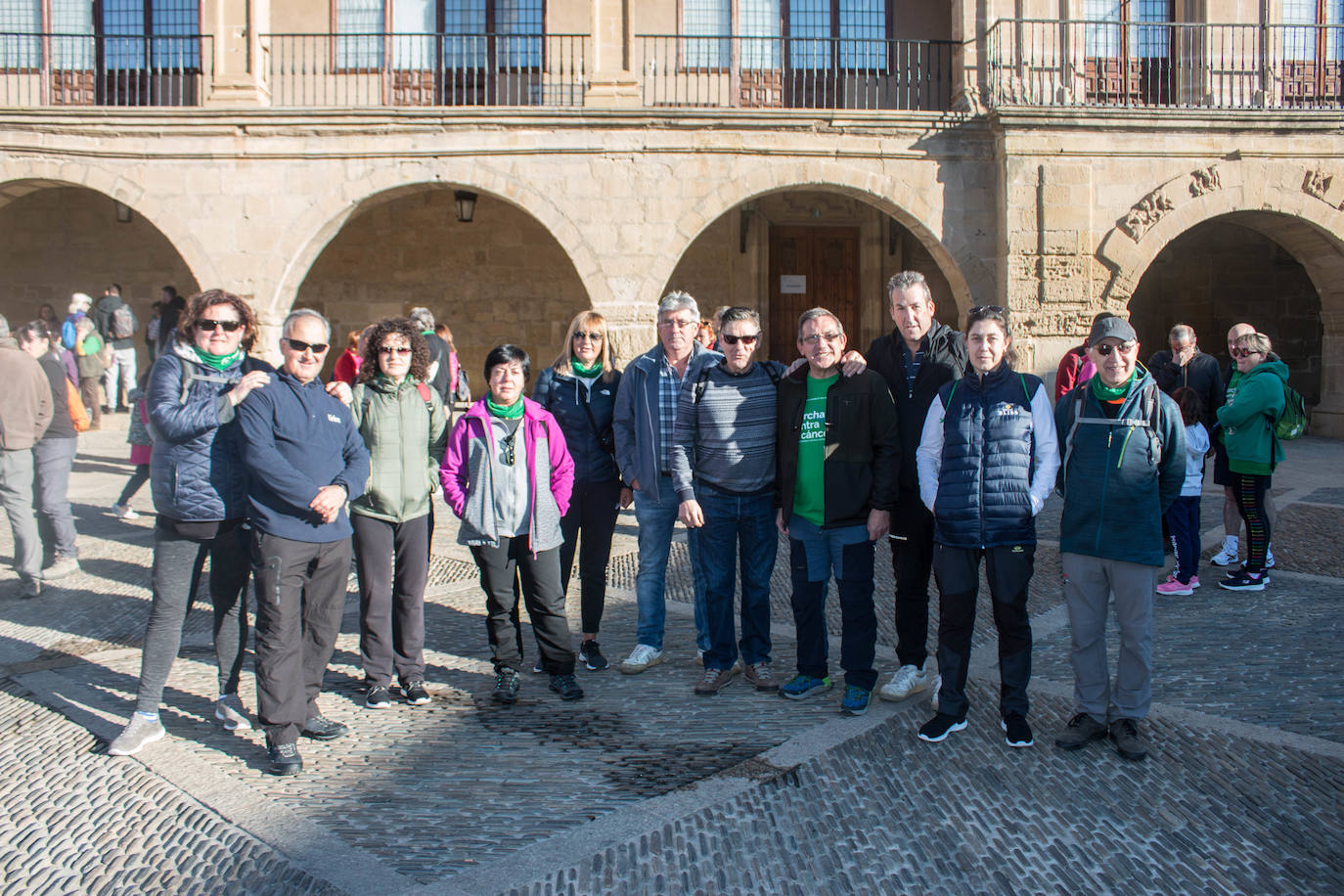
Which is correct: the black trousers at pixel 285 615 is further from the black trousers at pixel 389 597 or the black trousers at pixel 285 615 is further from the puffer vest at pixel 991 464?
the puffer vest at pixel 991 464

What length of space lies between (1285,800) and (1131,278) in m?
9.61

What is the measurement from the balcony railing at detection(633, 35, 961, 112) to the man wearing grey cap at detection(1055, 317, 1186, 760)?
30.6ft

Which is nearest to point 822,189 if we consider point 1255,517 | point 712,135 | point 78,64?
point 712,135

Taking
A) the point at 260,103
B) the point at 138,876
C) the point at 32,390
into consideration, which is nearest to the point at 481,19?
the point at 260,103

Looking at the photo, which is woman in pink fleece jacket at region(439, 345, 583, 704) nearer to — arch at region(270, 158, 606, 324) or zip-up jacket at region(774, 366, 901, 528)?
zip-up jacket at region(774, 366, 901, 528)

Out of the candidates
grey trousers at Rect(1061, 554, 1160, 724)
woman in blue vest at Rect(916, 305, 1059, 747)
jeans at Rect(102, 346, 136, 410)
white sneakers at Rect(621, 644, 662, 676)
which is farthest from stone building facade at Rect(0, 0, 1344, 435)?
grey trousers at Rect(1061, 554, 1160, 724)

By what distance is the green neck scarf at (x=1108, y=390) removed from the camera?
3629 millimetres

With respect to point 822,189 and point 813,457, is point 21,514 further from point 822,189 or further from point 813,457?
point 822,189

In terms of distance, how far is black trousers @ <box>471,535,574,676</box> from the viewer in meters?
4.13

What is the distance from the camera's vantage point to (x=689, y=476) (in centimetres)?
421

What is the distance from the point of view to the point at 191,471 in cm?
358

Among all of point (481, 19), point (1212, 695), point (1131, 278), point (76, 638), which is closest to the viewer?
point (1212, 695)

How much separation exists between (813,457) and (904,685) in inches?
41.8

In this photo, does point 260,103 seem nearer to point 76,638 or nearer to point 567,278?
point 567,278
